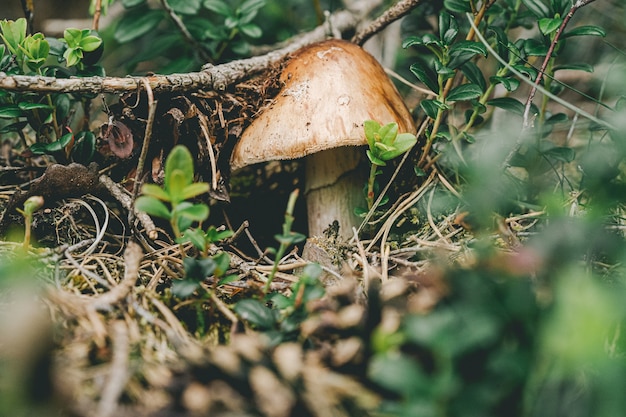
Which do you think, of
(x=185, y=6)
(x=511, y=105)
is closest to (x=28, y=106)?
(x=185, y=6)

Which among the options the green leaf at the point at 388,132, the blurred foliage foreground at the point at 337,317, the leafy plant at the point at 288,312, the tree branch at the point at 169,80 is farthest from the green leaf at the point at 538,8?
the leafy plant at the point at 288,312

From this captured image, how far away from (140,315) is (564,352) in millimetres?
789

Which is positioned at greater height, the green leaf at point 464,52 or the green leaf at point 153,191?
the green leaf at point 464,52

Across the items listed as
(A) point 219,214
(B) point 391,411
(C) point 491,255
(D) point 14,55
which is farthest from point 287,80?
(B) point 391,411

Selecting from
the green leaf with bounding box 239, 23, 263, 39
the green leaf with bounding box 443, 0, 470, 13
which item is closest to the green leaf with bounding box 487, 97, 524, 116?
the green leaf with bounding box 443, 0, 470, 13

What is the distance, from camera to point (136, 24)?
1.96 m

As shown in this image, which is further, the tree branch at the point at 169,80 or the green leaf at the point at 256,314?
the tree branch at the point at 169,80

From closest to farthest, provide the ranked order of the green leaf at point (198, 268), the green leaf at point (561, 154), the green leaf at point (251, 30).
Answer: the green leaf at point (198, 268) → the green leaf at point (561, 154) → the green leaf at point (251, 30)

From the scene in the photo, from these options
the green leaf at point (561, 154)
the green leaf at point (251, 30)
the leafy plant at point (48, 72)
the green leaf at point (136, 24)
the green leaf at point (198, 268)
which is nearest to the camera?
the green leaf at point (198, 268)

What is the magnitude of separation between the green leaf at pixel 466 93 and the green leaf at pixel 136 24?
121 cm

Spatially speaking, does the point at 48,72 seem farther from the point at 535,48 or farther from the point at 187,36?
the point at 535,48

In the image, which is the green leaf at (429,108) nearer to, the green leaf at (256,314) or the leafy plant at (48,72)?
the green leaf at (256,314)

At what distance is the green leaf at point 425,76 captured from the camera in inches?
56.5

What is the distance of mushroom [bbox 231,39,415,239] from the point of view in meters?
1.34
